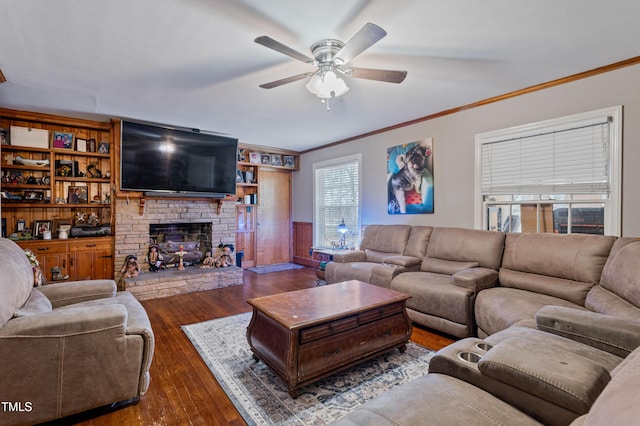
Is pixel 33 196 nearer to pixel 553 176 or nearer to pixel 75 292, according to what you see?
pixel 75 292

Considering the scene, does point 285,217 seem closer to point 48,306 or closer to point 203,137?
point 203,137

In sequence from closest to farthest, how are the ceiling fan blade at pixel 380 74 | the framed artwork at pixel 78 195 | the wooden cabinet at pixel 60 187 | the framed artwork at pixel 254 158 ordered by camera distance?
the ceiling fan blade at pixel 380 74 → the wooden cabinet at pixel 60 187 → the framed artwork at pixel 78 195 → the framed artwork at pixel 254 158

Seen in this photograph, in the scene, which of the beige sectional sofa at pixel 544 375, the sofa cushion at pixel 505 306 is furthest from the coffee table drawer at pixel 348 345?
the beige sectional sofa at pixel 544 375

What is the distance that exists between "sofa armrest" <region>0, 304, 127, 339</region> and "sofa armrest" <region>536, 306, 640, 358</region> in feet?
8.10

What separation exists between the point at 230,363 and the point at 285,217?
4561 mm

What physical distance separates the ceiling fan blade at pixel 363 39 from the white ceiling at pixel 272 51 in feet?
0.79

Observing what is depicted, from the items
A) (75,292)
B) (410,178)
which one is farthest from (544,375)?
(410,178)

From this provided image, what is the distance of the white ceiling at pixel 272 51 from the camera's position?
6.43 feet

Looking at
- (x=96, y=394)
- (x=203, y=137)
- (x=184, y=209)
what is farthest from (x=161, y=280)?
(x=96, y=394)

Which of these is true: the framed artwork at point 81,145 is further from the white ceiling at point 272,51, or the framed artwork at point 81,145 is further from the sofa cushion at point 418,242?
the sofa cushion at point 418,242

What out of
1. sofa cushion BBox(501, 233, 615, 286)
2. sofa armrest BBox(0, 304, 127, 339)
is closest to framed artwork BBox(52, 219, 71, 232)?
sofa armrest BBox(0, 304, 127, 339)

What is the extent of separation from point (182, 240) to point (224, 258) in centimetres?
80

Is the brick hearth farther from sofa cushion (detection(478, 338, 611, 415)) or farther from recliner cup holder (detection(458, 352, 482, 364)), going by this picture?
sofa cushion (detection(478, 338, 611, 415))

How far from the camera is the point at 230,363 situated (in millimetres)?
2402
